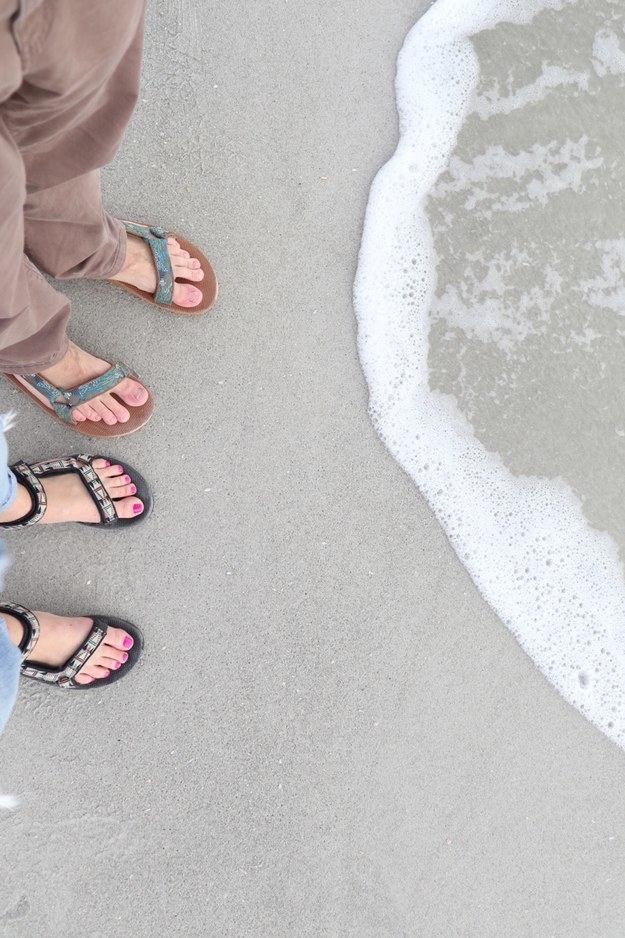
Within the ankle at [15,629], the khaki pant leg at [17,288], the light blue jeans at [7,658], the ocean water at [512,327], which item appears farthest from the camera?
the ocean water at [512,327]

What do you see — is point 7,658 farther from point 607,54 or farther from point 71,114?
point 607,54

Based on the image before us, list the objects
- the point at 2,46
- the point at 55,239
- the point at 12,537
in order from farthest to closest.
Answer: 1. the point at 12,537
2. the point at 55,239
3. the point at 2,46

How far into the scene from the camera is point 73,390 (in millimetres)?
1328

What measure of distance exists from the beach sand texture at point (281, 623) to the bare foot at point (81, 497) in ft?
0.18

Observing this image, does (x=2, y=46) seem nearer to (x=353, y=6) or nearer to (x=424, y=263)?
(x=424, y=263)

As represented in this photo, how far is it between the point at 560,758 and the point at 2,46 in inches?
56.8

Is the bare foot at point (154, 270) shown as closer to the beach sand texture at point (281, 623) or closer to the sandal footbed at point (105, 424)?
the beach sand texture at point (281, 623)

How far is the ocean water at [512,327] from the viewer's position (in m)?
1.46

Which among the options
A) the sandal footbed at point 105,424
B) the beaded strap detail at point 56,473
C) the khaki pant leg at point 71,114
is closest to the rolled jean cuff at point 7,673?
the beaded strap detail at point 56,473

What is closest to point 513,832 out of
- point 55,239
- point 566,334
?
point 566,334

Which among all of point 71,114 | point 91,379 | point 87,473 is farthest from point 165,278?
point 71,114

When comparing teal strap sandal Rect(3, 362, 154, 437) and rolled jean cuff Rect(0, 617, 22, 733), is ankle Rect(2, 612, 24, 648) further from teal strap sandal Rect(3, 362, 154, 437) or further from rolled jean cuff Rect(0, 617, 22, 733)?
teal strap sandal Rect(3, 362, 154, 437)

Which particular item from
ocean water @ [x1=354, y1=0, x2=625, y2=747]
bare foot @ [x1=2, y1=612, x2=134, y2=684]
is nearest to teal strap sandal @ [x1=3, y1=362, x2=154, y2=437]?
bare foot @ [x1=2, y1=612, x2=134, y2=684]

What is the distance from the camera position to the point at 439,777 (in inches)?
55.1
